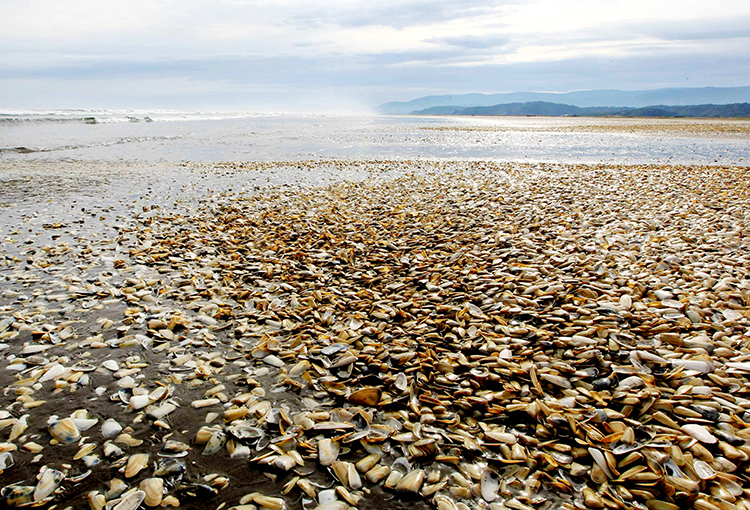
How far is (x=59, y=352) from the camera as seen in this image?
169 inches

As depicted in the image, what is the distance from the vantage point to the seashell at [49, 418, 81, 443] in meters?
3.13

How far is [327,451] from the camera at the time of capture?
9.98ft

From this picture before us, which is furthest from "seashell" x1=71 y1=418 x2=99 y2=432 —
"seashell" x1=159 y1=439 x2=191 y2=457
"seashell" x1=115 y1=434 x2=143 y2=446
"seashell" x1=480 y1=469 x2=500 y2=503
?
"seashell" x1=480 y1=469 x2=500 y2=503

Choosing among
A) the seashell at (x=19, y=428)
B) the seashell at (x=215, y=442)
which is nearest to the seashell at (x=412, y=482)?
the seashell at (x=215, y=442)

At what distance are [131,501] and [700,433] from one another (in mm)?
3902

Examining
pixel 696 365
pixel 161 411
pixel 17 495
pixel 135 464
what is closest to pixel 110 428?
pixel 161 411

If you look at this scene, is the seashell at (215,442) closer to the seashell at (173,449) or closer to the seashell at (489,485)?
the seashell at (173,449)

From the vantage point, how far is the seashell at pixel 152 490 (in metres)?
2.63

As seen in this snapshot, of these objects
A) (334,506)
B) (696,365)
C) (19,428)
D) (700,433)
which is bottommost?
(334,506)

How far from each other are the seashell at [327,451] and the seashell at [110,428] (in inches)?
62.4

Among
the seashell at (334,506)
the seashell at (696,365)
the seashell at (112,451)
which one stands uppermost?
the seashell at (696,365)

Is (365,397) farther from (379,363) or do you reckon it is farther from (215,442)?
(215,442)

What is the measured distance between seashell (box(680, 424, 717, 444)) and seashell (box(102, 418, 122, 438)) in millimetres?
4265

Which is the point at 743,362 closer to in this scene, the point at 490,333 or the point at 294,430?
the point at 490,333
